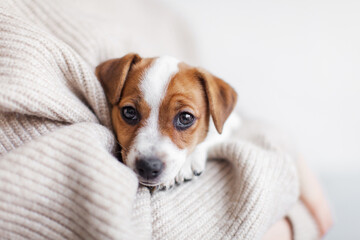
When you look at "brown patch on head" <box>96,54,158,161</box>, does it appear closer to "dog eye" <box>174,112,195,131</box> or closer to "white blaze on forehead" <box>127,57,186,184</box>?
"white blaze on forehead" <box>127,57,186,184</box>

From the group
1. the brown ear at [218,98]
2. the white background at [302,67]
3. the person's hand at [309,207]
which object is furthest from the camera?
the white background at [302,67]

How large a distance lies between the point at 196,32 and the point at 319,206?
204 centimetres

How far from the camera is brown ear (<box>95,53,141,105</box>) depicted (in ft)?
4.58

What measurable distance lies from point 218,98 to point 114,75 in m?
0.54

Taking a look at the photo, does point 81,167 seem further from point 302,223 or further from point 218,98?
point 302,223

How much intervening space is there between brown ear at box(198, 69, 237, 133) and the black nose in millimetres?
386

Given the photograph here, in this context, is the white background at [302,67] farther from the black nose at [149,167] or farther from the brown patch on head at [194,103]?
the black nose at [149,167]

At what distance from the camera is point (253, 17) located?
305 centimetres

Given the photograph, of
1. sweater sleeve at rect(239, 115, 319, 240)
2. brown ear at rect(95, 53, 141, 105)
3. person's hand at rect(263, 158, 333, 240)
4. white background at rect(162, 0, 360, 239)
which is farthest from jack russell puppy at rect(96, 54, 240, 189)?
white background at rect(162, 0, 360, 239)

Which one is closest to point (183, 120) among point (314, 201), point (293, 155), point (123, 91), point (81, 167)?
point (123, 91)

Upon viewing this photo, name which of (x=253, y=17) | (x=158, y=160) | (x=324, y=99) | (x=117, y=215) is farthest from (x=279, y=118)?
(x=117, y=215)

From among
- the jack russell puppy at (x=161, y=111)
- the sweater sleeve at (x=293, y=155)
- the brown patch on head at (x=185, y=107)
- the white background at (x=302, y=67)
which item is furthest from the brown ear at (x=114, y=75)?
the white background at (x=302, y=67)

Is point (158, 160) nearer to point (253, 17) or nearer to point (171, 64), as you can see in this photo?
point (171, 64)

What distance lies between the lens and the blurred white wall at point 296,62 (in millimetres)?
2982
